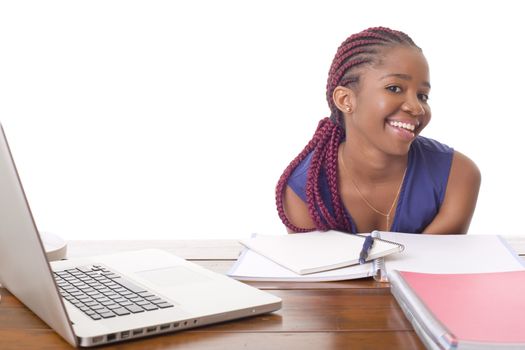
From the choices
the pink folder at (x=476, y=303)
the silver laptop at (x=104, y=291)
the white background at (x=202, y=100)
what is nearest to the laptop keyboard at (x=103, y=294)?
the silver laptop at (x=104, y=291)

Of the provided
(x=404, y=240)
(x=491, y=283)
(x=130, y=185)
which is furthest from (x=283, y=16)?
(x=491, y=283)

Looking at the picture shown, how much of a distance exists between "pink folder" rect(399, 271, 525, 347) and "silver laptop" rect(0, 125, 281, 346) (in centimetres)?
20

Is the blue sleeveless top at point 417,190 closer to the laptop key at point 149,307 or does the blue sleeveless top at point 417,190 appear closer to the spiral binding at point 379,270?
the spiral binding at point 379,270

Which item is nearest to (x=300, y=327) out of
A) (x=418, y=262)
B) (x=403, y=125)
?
(x=418, y=262)

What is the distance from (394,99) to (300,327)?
66 cm

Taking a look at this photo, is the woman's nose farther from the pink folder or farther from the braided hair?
the pink folder

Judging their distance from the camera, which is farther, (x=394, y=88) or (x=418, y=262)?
(x=394, y=88)

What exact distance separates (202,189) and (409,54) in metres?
2.41

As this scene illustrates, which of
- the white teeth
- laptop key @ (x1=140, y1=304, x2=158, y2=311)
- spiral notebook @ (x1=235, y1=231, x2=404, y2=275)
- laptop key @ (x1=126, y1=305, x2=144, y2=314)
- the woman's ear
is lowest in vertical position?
spiral notebook @ (x1=235, y1=231, x2=404, y2=275)

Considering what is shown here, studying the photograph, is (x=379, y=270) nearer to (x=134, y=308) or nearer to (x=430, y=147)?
(x=134, y=308)

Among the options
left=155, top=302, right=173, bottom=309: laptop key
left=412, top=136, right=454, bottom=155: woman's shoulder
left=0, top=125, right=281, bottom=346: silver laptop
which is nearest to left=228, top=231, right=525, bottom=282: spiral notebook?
left=0, top=125, right=281, bottom=346: silver laptop

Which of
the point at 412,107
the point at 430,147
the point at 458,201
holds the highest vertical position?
the point at 412,107

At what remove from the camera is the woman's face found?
1.47 m

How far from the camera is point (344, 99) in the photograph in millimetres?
1554
